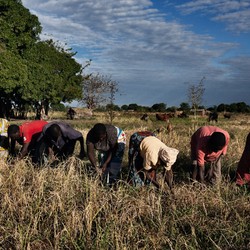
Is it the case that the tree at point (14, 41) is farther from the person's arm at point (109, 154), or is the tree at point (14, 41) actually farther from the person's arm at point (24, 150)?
the person's arm at point (109, 154)

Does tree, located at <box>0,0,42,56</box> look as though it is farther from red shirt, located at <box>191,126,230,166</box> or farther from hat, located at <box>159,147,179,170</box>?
hat, located at <box>159,147,179,170</box>

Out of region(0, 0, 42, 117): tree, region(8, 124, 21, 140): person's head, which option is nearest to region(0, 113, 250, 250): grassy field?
region(8, 124, 21, 140): person's head

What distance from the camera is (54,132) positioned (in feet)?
19.5

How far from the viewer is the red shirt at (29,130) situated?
6.51 m

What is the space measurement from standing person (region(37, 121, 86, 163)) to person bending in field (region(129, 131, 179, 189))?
53.7 inches

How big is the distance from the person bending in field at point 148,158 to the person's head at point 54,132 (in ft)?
4.47

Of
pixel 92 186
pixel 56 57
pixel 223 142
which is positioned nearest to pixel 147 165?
pixel 92 186

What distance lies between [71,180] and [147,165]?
0.97m

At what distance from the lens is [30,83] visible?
22.6 meters

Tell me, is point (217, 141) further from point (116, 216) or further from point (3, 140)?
point (3, 140)

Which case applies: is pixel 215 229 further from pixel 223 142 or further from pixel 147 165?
pixel 223 142

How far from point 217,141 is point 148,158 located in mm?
1016

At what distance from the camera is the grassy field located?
11.7 feet

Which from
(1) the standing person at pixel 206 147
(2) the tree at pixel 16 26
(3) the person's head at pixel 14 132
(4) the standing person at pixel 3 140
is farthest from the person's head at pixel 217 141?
(2) the tree at pixel 16 26
